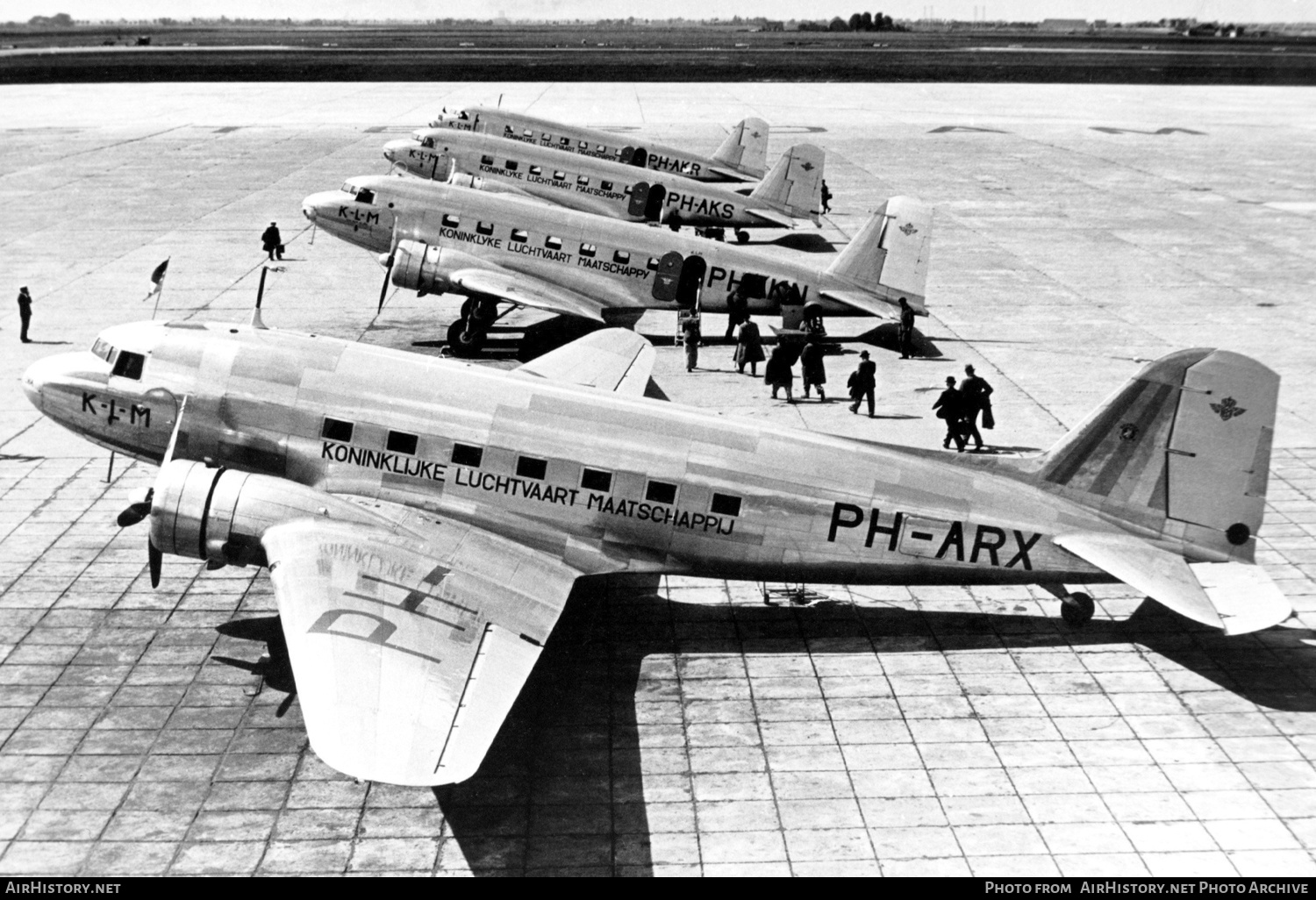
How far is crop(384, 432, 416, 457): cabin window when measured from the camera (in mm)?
19344

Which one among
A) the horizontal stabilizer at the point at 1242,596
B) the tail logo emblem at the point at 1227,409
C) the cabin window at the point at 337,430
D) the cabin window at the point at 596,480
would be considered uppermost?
the tail logo emblem at the point at 1227,409

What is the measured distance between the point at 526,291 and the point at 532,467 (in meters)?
15.6

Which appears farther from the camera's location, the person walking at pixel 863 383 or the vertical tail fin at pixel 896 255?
the vertical tail fin at pixel 896 255

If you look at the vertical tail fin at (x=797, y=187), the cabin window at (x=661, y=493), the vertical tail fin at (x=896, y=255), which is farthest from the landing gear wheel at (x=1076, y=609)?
the vertical tail fin at (x=797, y=187)

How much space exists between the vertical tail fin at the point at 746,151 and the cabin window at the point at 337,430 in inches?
1681

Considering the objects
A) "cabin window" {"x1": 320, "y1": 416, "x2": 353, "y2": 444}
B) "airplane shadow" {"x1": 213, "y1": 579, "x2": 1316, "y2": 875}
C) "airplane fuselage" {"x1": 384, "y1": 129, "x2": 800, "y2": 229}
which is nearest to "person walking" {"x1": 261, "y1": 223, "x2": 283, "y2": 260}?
"airplane fuselage" {"x1": 384, "y1": 129, "x2": 800, "y2": 229}

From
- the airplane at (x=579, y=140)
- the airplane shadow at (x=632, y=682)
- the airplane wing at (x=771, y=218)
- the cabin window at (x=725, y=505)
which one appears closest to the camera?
the airplane shadow at (x=632, y=682)

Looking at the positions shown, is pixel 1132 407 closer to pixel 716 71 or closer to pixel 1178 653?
pixel 1178 653

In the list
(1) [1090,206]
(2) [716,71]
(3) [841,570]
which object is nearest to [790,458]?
(3) [841,570]

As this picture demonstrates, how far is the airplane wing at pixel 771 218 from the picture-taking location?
5012 centimetres

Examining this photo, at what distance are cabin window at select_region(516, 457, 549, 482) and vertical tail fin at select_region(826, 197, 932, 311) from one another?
1836cm

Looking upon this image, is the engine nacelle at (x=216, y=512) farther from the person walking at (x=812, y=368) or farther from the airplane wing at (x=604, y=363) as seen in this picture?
the person walking at (x=812, y=368)

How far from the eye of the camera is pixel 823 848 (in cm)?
1419

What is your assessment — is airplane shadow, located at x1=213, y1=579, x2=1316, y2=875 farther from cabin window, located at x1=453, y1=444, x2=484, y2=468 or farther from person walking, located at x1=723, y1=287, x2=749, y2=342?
person walking, located at x1=723, y1=287, x2=749, y2=342
